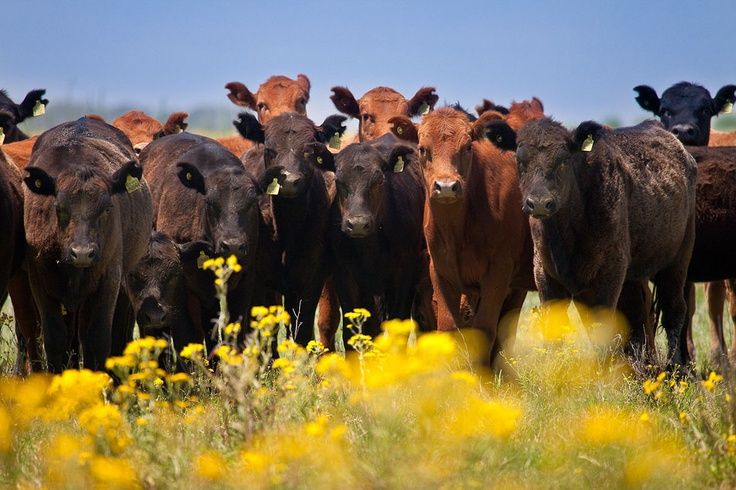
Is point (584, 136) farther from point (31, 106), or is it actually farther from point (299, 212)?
point (31, 106)

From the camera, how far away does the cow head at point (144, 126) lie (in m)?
14.7

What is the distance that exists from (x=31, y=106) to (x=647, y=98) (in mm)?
6778

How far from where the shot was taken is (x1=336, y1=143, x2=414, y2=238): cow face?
402 inches

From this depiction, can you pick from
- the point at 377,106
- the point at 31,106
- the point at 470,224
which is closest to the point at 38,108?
the point at 31,106

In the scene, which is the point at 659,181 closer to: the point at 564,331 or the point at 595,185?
the point at 595,185

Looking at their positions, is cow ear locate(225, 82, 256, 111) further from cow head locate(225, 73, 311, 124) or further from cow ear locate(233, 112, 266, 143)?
cow ear locate(233, 112, 266, 143)

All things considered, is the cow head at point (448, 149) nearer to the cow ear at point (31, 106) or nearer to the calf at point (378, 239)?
the calf at point (378, 239)

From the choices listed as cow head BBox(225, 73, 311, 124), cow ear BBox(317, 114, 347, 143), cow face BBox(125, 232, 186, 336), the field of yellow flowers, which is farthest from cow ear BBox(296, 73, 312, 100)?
the field of yellow flowers

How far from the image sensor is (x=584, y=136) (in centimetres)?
918

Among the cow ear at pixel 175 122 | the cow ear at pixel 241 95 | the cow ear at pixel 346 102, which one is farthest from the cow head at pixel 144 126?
the cow ear at pixel 346 102

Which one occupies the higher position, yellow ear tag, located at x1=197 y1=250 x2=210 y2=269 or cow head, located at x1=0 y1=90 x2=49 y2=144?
cow head, located at x1=0 y1=90 x2=49 y2=144

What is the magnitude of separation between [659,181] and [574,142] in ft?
3.07

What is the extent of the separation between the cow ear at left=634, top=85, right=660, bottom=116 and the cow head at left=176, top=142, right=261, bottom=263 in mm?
5276

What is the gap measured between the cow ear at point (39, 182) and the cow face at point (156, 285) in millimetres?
1648
